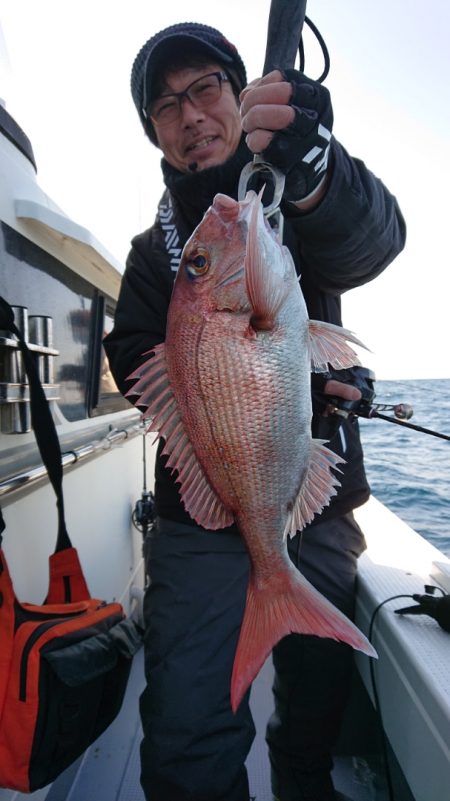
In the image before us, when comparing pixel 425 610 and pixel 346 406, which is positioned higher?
pixel 346 406

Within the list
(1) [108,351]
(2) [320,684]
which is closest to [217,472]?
(1) [108,351]

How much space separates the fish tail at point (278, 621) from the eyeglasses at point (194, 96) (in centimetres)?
175

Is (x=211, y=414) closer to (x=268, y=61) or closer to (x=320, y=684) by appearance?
(x=268, y=61)

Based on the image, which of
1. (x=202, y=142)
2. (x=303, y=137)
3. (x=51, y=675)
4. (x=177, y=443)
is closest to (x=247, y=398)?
(x=177, y=443)

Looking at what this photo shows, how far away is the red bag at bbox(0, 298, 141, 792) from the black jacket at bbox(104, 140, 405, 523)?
1.42ft

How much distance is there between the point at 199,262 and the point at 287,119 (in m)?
0.39

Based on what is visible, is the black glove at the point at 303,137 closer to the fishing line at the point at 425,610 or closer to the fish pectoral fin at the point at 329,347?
the fish pectoral fin at the point at 329,347

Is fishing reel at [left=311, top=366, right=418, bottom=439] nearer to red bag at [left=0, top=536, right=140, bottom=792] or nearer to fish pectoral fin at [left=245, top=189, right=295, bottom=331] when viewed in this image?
fish pectoral fin at [left=245, top=189, right=295, bottom=331]

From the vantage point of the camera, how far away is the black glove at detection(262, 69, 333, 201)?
1099 millimetres

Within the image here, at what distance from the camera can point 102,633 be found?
144 centimetres

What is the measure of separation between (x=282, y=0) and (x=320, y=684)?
2.17 m

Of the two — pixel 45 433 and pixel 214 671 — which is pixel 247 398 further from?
pixel 214 671

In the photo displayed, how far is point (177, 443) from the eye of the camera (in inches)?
50.2

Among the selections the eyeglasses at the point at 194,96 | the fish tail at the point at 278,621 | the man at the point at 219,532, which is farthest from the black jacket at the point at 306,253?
the fish tail at the point at 278,621
